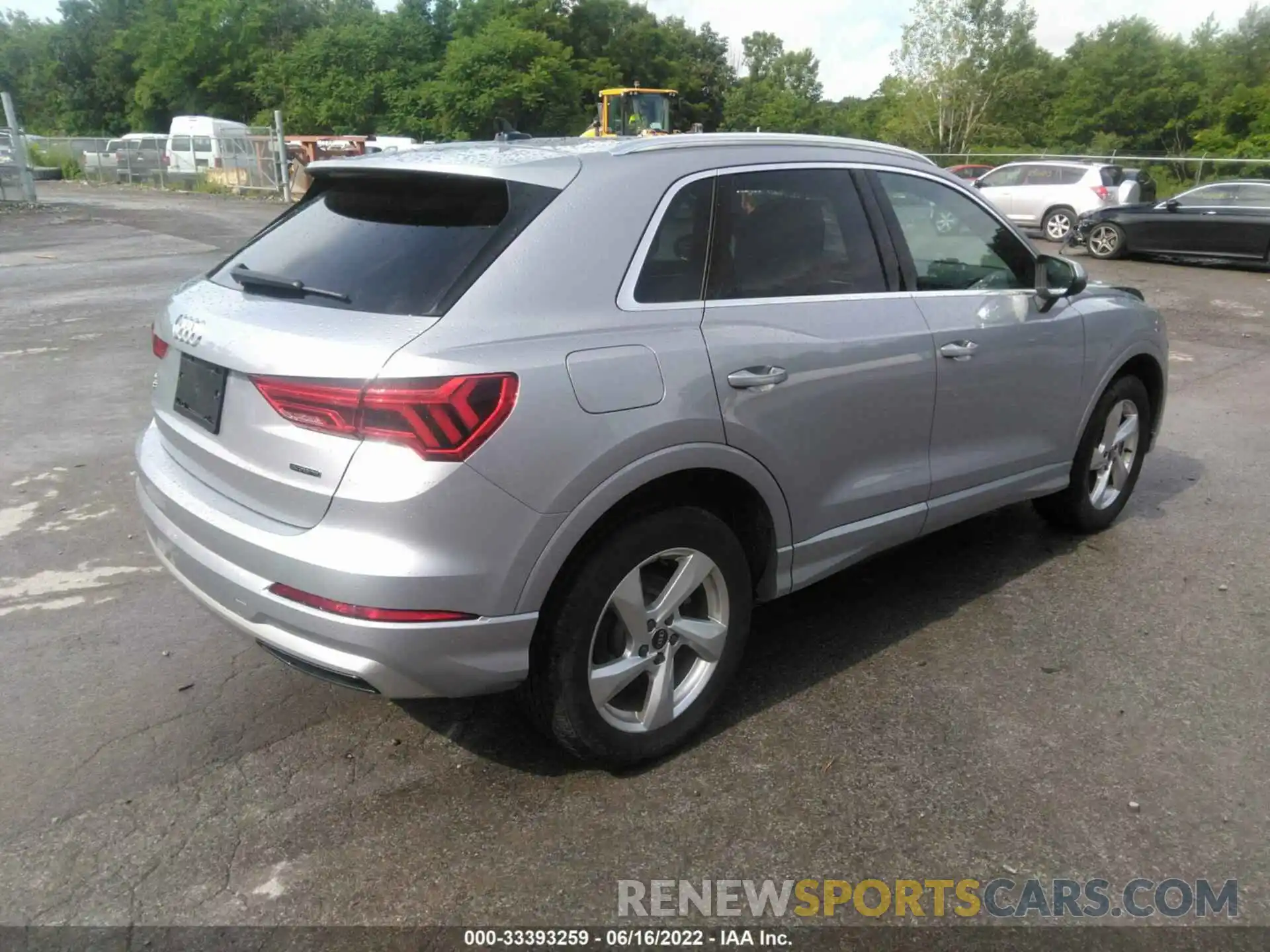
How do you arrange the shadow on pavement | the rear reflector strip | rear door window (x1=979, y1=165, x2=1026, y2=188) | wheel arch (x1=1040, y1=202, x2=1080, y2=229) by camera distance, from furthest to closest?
rear door window (x1=979, y1=165, x2=1026, y2=188) → wheel arch (x1=1040, y1=202, x2=1080, y2=229) → the shadow on pavement → the rear reflector strip

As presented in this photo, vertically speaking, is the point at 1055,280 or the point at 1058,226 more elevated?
the point at 1055,280

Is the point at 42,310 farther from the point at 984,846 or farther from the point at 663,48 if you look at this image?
the point at 663,48

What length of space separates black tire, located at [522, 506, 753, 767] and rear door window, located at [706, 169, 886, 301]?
735 mm

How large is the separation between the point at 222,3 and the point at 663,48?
34.9 metres

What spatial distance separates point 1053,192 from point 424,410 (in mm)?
19860

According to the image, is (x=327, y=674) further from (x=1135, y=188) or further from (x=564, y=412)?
(x=1135, y=188)


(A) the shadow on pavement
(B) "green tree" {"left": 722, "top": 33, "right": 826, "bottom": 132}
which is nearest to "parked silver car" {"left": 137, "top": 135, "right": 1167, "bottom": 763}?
(A) the shadow on pavement

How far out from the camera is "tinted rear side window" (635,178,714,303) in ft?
9.59

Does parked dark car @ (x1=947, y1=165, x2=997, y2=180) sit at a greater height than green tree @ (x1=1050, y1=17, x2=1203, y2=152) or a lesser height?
lesser

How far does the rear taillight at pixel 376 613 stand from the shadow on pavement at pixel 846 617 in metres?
0.59

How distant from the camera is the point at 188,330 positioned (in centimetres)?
296

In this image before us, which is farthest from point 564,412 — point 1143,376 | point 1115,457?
point 1143,376

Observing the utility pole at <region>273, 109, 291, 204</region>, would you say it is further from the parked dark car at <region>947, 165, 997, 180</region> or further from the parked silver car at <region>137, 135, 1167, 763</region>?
the parked silver car at <region>137, 135, 1167, 763</region>

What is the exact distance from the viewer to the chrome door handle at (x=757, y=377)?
9.82ft
